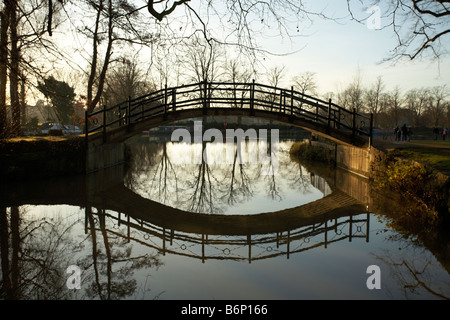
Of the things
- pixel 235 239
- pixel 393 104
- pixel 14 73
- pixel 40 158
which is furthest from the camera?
pixel 393 104

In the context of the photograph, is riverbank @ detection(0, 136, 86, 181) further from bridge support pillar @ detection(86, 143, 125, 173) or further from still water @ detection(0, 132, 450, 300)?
still water @ detection(0, 132, 450, 300)

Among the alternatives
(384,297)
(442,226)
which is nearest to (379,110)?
(442,226)

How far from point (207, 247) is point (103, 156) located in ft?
40.0

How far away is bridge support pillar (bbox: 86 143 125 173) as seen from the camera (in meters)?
15.6

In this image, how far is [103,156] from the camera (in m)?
17.3

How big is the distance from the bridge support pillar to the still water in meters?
3.43

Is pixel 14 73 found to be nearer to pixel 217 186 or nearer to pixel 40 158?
pixel 40 158

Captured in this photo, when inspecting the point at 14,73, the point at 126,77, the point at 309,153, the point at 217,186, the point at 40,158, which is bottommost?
the point at 217,186

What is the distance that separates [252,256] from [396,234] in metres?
3.16

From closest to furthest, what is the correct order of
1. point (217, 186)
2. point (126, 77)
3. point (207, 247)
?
1. point (207, 247)
2. point (217, 186)
3. point (126, 77)

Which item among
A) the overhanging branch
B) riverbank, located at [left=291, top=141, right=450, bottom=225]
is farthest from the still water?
the overhanging branch

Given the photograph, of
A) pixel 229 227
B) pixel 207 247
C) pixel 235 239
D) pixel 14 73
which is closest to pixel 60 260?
pixel 207 247
